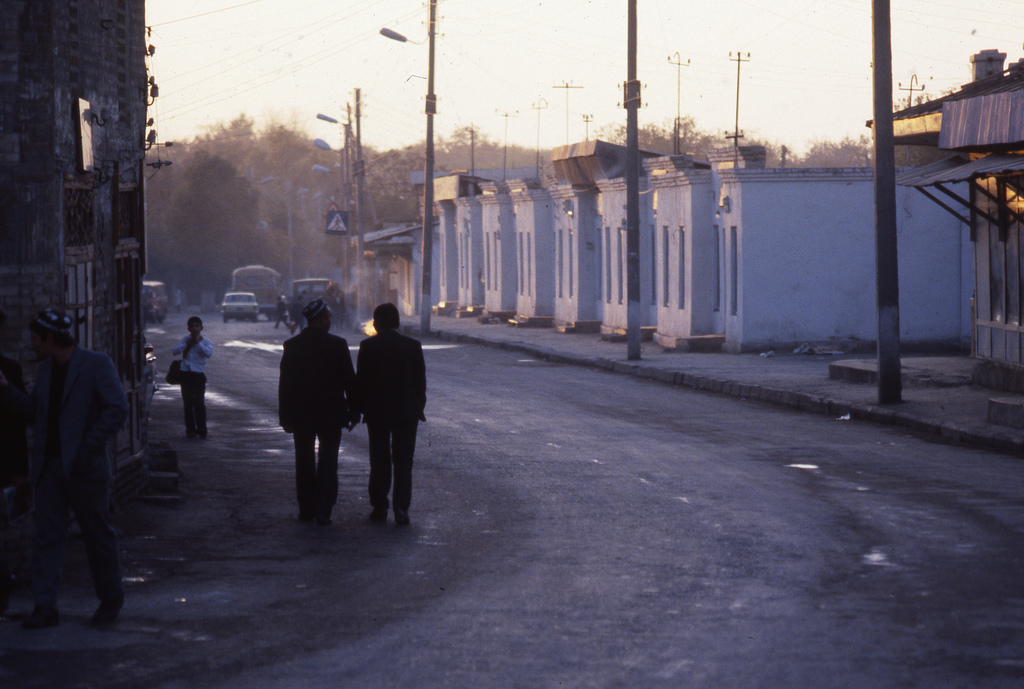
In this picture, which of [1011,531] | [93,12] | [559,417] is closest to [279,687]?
[1011,531]

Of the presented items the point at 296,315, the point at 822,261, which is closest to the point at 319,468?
the point at 822,261

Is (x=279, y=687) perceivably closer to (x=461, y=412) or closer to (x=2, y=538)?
(x=2, y=538)

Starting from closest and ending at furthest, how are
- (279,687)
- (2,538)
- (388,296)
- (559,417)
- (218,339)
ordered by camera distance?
(279,687) → (2,538) → (559,417) → (218,339) → (388,296)

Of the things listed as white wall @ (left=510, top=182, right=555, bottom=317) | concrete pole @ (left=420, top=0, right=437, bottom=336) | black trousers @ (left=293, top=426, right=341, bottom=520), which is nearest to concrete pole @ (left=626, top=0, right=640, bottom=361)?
concrete pole @ (left=420, top=0, right=437, bottom=336)

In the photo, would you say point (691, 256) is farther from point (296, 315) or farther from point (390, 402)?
point (390, 402)

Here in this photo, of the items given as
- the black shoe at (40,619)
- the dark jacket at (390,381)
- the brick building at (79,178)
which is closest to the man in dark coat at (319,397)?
the dark jacket at (390,381)

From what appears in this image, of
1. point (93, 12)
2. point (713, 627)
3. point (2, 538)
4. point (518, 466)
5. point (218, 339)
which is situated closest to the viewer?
point (713, 627)

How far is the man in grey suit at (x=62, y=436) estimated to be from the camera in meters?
7.38

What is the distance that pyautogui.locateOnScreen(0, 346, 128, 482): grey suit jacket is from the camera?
7.37 metres

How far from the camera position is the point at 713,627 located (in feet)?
23.7

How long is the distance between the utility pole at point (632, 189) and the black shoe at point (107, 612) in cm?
2367

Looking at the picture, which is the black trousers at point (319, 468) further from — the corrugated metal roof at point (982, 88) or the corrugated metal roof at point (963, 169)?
the corrugated metal roof at point (982, 88)

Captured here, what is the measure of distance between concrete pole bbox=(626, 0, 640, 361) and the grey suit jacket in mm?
23772

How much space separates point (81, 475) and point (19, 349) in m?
2.09
